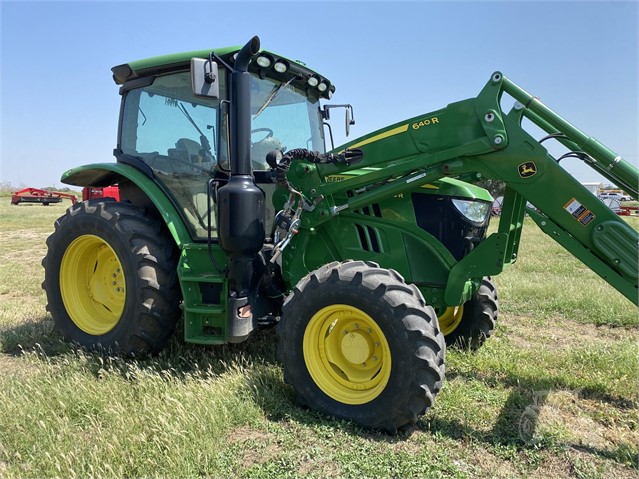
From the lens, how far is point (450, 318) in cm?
475

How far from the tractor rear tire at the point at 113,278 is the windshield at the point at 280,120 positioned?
3.80ft

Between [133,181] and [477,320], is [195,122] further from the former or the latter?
[477,320]

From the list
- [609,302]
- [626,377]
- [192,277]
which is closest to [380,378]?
[192,277]

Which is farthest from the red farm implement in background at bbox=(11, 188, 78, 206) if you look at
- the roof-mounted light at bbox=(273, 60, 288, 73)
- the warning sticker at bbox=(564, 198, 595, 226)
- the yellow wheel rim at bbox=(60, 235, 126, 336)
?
the warning sticker at bbox=(564, 198, 595, 226)

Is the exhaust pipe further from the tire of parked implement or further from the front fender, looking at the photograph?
the tire of parked implement

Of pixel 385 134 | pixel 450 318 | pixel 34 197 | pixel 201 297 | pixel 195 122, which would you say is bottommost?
pixel 450 318

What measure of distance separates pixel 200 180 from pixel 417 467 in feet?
9.12

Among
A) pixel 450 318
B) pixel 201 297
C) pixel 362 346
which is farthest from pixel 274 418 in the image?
pixel 450 318

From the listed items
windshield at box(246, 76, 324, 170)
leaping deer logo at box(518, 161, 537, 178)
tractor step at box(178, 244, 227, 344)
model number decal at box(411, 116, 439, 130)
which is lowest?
tractor step at box(178, 244, 227, 344)

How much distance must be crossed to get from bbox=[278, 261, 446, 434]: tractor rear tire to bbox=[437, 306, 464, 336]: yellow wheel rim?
1.62 metres

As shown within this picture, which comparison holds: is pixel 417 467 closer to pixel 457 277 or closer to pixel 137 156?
pixel 457 277

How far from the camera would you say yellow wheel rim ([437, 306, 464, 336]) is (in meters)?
4.70

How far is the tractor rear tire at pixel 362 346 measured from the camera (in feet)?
9.87

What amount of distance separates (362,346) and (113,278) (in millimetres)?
2615
